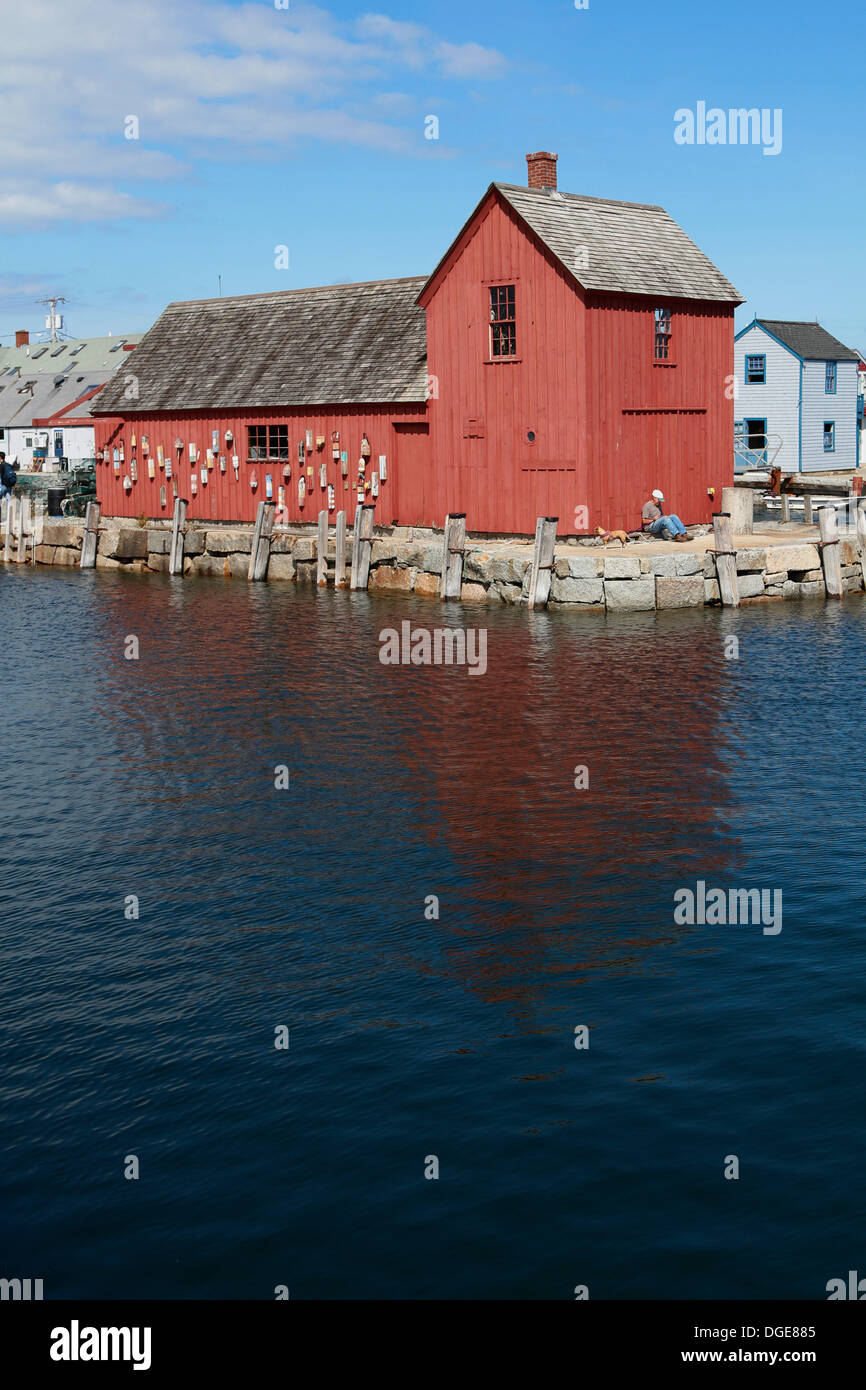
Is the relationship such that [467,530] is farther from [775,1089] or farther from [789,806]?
[775,1089]

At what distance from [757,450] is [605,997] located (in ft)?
151

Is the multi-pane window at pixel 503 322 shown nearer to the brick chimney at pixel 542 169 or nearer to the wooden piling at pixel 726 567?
the brick chimney at pixel 542 169

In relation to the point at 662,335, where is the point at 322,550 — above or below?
below

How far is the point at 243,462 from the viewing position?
38562mm

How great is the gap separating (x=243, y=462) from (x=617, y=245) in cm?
1212

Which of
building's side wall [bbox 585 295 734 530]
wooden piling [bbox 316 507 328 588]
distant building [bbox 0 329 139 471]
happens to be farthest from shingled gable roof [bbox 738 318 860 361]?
distant building [bbox 0 329 139 471]

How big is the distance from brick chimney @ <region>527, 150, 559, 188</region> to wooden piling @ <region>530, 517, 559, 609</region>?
33.0 feet

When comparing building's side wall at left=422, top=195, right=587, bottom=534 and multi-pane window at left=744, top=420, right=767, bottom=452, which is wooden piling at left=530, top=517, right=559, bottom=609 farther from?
multi-pane window at left=744, top=420, right=767, bottom=452

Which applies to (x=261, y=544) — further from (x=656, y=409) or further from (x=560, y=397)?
(x=656, y=409)

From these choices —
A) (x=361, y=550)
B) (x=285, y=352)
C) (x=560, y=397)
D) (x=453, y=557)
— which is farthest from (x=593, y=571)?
(x=285, y=352)

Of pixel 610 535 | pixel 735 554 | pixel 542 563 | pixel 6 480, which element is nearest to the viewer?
pixel 542 563

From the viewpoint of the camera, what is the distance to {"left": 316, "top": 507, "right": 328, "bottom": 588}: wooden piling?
33753 millimetres

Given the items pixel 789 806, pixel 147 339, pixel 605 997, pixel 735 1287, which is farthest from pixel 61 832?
pixel 147 339
